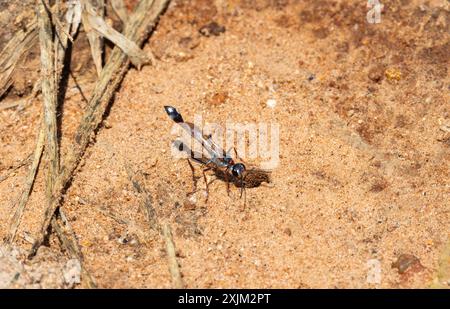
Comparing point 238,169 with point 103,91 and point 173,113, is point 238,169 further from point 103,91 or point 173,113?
point 103,91

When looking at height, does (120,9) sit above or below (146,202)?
above

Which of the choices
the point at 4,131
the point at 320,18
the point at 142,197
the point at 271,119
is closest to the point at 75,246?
the point at 142,197

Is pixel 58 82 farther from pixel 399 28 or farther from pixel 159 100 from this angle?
pixel 399 28

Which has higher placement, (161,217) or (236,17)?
(236,17)

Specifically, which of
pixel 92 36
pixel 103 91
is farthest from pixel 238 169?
pixel 92 36

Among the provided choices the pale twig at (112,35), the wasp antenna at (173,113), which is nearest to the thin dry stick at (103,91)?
the pale twig at (112,35)

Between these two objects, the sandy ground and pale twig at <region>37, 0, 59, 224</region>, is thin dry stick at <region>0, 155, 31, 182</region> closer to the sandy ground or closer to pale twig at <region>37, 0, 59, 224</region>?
the sandy ground
